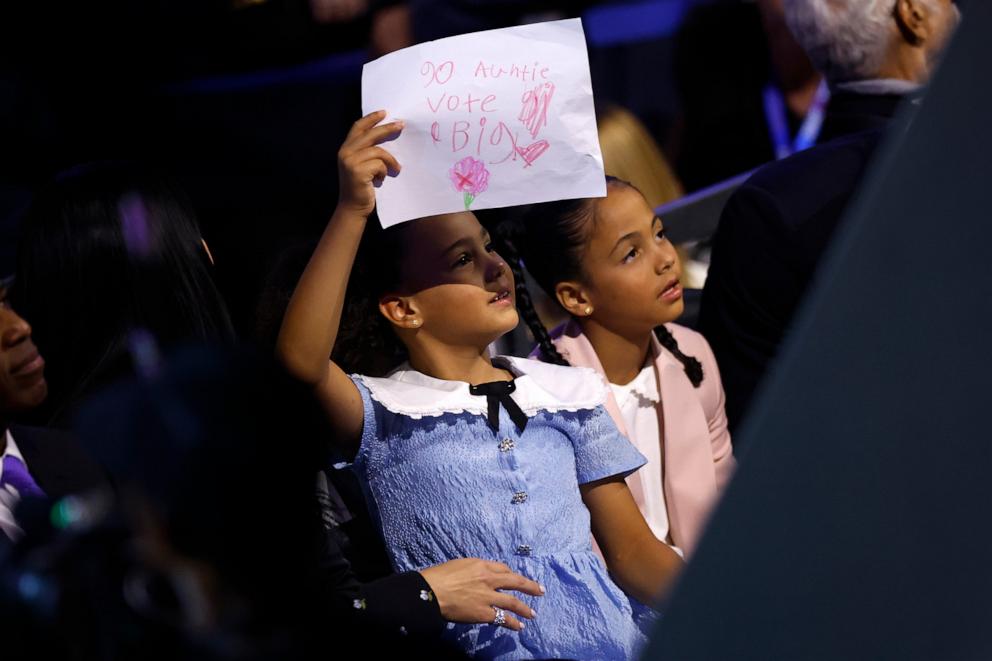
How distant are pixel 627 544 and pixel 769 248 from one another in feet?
2.51

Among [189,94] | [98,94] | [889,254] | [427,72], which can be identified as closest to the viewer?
[889,254]

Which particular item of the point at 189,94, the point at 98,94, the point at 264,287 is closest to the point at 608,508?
the point at 264,287

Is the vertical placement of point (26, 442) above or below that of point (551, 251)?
below

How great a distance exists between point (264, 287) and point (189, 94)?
8.33ft

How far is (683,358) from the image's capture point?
7.92 feet

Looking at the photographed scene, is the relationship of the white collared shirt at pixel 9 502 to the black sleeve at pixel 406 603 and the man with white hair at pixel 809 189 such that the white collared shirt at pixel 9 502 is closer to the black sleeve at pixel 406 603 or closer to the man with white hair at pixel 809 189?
the black sleeve at pixel 406 603

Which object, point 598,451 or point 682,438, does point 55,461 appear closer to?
point 598,451

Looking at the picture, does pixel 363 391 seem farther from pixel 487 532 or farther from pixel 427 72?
pixel 427 72

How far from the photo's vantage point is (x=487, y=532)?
197 centimetres

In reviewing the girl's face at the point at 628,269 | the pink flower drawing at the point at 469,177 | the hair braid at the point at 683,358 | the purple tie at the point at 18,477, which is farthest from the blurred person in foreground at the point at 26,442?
the hair braid at the point at 683,358

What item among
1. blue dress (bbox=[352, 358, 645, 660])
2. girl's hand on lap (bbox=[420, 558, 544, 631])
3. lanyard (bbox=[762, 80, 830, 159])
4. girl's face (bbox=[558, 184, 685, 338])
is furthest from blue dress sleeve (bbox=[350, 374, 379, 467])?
lanyard (bbox=[762, 80, 830, 159])

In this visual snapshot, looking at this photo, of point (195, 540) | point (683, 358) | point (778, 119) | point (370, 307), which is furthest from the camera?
point (778, 119)

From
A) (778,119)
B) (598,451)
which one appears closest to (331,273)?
(598,451)

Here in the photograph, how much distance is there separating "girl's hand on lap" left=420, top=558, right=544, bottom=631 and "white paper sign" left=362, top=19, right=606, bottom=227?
522 mm
